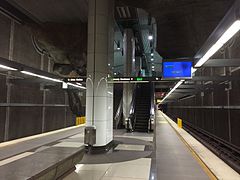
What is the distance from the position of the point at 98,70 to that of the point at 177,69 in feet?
11.8

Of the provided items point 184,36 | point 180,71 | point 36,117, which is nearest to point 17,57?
point 36,117

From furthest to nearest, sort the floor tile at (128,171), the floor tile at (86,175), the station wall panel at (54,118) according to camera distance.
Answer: the station wall panel at (54,118) → the floor tile at (128,171) → the floor tile at (86,175)

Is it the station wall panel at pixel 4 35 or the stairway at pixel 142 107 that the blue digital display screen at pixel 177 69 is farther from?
the station wall panel at pixel 4 35

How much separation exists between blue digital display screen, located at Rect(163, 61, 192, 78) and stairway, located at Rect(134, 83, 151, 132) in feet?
16.4

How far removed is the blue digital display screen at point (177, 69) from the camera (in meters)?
9.07

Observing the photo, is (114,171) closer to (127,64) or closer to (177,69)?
(177,69)

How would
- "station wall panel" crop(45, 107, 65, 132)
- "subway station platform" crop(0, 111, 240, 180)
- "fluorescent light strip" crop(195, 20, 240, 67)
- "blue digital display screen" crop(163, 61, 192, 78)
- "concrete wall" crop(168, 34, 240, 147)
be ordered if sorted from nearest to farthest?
1. "fluorescent light strip" crop(195, 20, 240, 67)
2. "subway station platform" crop(0, 111, 240, 180)
3. "blue digital display screen" crop(163, 61, 192, 78)
4. "concrete wall" crop(168, 34, 240, 147)
5. "station wall panel" crop(45, 107, 65, 132)

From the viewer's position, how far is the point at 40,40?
12273mm

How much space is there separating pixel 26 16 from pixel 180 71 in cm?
808

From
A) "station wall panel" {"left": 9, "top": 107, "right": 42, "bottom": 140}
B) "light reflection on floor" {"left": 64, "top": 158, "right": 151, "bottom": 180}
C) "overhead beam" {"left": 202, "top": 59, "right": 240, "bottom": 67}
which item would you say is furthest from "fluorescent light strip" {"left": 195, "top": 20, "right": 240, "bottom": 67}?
"station wall panel" {"left": 9, "top": 107, "right": 42, "bottom": 140}

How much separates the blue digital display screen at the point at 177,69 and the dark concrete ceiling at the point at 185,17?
176cm

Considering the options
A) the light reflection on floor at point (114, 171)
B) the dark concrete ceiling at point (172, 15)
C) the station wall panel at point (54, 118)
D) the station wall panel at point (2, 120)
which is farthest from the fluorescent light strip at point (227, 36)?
the station wall panel at point (54, 118)

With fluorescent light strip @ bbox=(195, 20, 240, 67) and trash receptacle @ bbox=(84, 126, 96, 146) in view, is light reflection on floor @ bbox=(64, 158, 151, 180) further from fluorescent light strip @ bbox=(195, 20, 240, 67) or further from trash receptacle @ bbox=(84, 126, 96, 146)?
fluorescent light strip @ bbox=(195, 20, 240, 67)

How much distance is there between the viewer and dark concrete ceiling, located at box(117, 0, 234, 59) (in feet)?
24.6
